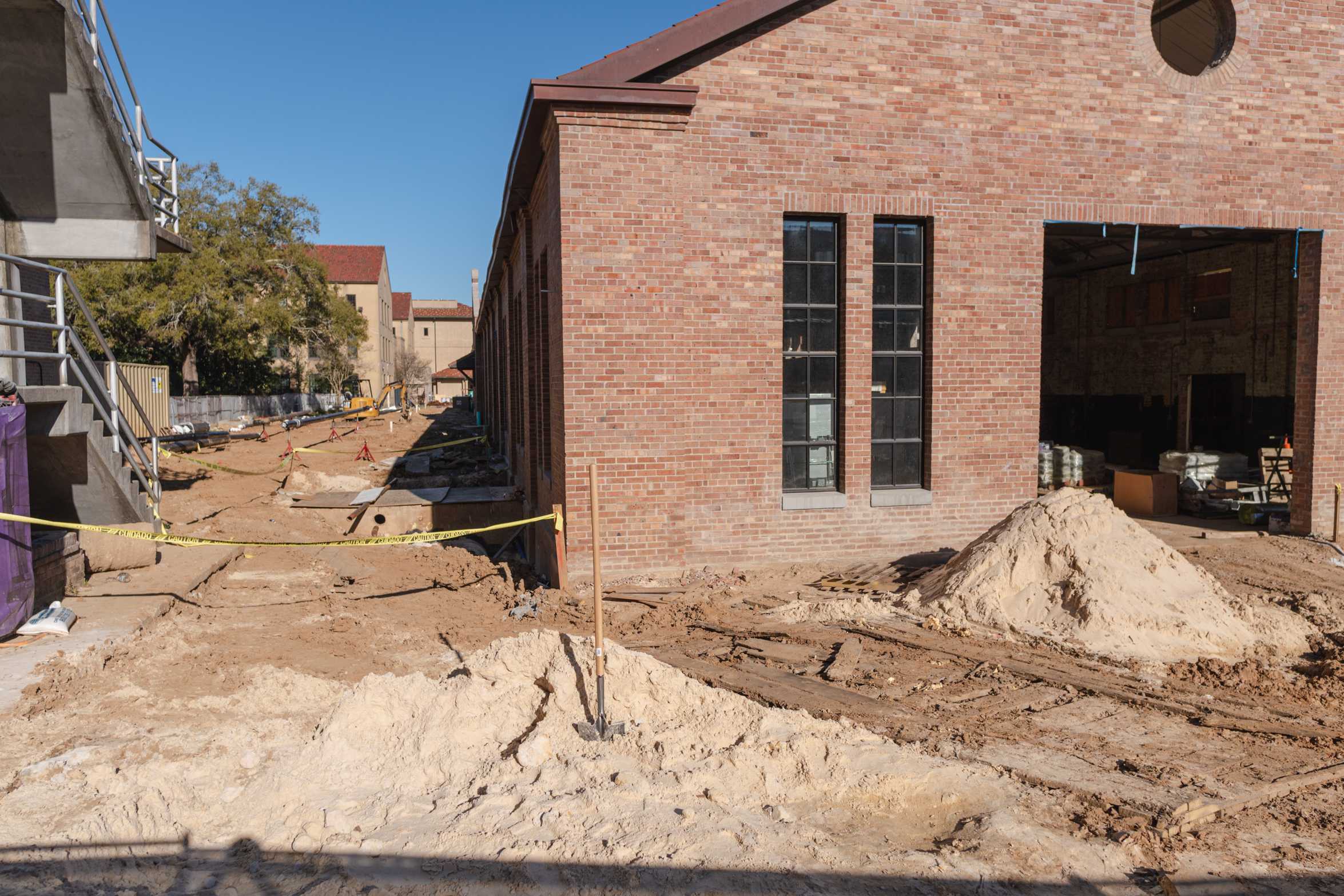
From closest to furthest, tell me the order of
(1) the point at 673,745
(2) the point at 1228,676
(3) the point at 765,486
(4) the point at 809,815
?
1. (4) the point at 809,815
2. (1) the point at 673,745
3. (2) the point at 1228,676
4. (3) the point at 765,486

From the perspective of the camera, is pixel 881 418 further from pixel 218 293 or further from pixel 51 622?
pixel 218 293

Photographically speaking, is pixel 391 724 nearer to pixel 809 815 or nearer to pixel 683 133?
pixel 809 815

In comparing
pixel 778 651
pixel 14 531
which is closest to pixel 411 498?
pixel 14 531

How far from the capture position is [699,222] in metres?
10.0

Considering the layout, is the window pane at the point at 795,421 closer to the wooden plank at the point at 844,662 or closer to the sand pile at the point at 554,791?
the wooden plank at the point at 844,662

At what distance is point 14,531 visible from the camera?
766cm

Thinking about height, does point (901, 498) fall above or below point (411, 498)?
above

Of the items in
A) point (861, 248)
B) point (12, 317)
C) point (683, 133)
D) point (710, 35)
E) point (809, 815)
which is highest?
point (710, 35)

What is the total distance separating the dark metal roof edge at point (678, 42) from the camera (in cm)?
951

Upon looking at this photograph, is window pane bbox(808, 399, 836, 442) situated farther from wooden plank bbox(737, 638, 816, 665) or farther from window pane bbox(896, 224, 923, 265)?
wooden plank bbox(737, 638, 816, 665)

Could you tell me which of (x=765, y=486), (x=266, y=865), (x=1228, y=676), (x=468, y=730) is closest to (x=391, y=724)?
(x=468, y=730)

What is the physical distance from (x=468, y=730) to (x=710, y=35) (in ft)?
25.3

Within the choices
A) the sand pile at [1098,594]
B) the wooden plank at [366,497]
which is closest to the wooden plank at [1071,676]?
the sand pile at [1098,594]

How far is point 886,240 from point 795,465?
3.02 m
